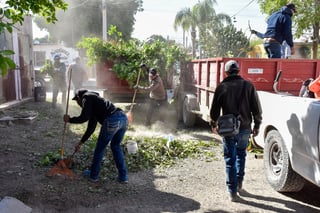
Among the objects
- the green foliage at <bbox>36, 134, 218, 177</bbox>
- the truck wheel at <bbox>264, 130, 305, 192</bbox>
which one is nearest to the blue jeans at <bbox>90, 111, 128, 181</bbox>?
the green foliage at <bbox>36, 134, 218, 177</bbox>

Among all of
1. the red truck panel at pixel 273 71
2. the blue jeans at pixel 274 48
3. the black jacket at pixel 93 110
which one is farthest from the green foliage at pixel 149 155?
the blue jeans at pixel 274 48

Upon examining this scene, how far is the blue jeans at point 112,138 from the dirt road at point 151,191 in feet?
0.65

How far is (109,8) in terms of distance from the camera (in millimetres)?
34062

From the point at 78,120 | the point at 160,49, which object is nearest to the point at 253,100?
the point at 78,120

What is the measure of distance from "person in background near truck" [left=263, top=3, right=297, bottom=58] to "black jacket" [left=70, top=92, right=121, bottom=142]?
4.15 meters

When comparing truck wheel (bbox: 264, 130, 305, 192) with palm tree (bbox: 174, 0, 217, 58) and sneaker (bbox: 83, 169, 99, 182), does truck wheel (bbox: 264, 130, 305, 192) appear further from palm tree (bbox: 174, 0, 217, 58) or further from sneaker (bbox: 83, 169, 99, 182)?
palm tree (bbox: 174, 0, 217, 58)

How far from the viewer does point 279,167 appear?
454 cm

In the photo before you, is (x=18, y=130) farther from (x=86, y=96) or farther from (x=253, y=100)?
(x=253, y=100)

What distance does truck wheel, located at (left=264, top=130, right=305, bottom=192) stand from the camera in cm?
428

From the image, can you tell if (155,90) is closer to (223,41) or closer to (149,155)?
(149,155)

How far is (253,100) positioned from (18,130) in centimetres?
530

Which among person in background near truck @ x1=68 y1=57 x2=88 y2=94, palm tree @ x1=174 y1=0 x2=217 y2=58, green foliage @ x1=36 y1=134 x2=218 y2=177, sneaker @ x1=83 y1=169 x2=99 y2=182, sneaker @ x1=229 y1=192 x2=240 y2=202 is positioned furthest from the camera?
palm tree @ x1=174 y1=0 x2=217 y2=58

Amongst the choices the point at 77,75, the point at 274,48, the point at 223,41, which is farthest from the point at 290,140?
the point at 223,41

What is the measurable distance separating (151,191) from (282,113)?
2.04m
